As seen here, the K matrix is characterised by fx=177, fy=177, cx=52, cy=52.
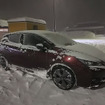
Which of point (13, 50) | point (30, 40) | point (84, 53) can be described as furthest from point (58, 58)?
point (13, 50)

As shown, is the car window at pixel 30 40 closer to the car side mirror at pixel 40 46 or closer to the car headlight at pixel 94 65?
the car side mirror at pixel 40 46

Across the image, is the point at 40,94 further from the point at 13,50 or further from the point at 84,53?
the point at 13,50

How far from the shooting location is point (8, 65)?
6.72 metres

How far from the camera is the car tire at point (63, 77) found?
491 cm

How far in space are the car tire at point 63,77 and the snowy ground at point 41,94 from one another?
147mm

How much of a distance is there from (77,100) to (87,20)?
58.5 meters

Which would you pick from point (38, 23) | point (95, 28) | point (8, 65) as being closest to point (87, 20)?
point (95, 28)

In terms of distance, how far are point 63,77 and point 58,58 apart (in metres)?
0.56

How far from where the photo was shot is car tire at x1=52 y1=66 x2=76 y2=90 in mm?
4906

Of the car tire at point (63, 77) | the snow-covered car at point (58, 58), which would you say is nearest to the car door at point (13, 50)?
the snow-covered car at point (58, 58)

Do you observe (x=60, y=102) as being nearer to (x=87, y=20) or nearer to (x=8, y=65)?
(x=8, y=65)

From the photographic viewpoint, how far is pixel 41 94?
4809mm

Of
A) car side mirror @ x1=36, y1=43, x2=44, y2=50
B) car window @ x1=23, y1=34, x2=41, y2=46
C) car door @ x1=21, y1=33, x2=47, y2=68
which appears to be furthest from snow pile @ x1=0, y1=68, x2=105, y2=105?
car window @ x1=23, y1=34, x2=41, y2=46

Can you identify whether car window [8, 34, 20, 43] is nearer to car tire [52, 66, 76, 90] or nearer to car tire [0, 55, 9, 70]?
car tire [0, 55, 9, 70]
